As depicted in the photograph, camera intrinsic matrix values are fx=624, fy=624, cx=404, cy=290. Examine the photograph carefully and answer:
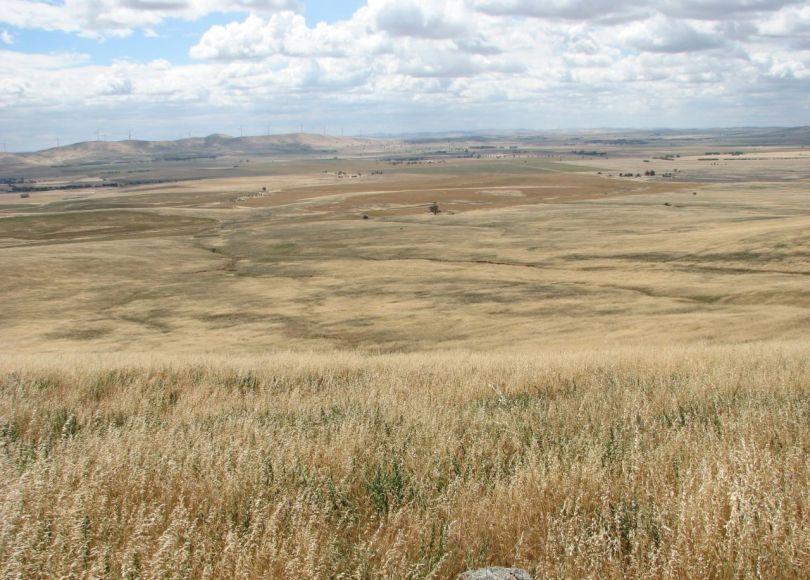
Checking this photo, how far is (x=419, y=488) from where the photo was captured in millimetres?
6098

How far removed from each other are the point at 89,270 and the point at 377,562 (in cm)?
8290

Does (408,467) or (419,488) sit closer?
(419,488)

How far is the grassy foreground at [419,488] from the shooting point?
183 inches

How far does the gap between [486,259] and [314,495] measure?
7321 centimetres

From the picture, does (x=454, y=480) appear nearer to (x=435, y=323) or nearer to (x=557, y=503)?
(x=557, y=503)

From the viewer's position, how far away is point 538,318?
48062mm

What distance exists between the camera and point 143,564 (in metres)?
4.62

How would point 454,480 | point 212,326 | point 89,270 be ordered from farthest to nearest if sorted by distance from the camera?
→ point 89,270 → point 212,326 → point 454,480

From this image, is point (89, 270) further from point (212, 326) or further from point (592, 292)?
point (592, 292)

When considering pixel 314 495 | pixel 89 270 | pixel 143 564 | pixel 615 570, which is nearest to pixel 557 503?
pixel 615 570

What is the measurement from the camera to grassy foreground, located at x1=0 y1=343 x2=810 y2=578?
15.3 feet

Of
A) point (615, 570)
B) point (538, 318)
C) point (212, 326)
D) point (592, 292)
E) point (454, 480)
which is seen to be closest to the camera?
point (615, 570)

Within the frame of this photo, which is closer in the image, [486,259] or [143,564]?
[143,564]

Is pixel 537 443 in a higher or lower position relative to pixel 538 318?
higher
